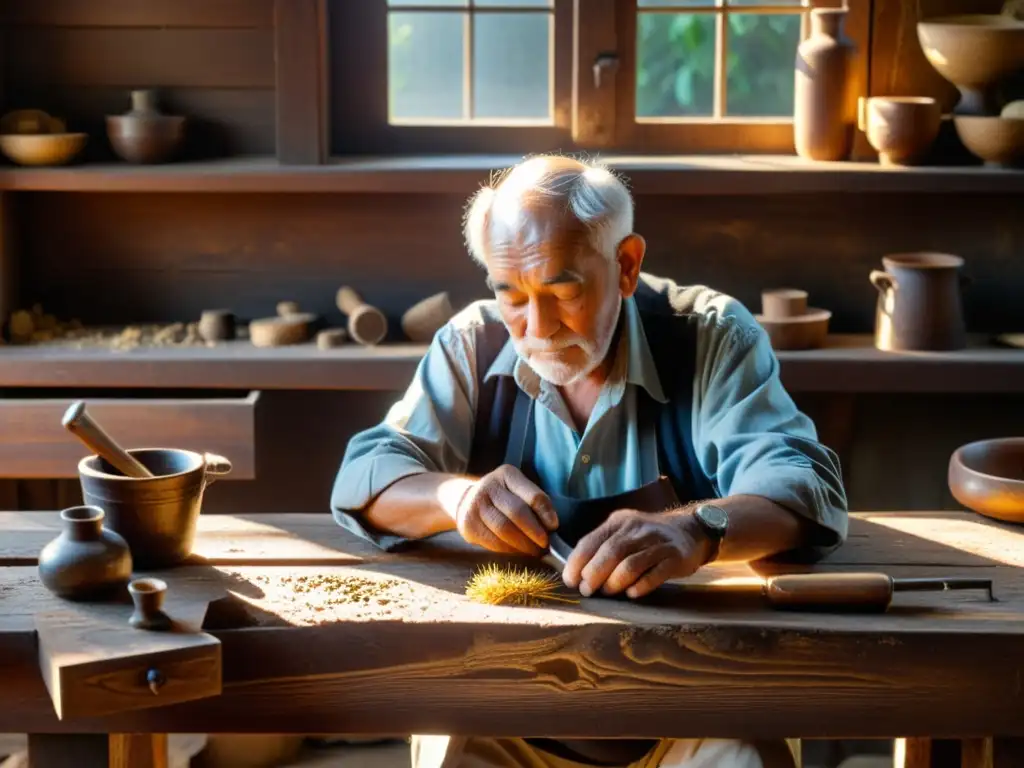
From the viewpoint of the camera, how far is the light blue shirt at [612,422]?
2676 millimetres

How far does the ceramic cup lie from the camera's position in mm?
4066

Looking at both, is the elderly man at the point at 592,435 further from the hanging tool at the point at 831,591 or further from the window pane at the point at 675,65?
the window pane at the point at 675,65

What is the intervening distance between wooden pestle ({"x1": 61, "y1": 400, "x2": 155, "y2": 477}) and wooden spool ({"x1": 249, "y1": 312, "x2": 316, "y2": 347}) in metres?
1.81

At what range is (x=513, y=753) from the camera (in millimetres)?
2568

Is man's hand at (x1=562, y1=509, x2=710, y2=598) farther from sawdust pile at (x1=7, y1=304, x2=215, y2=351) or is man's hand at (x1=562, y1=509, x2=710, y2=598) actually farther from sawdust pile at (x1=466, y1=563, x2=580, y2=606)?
sawdust pile at (x1=7, y1=304, x2=215, y2=351)

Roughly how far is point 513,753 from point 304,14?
2.37m

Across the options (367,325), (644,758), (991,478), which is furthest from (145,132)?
(991,478)

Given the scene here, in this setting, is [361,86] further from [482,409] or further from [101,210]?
[482,409]

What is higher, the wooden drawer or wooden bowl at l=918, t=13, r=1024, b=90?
wooden bowl at l=918, t=13, r=1024, b=90

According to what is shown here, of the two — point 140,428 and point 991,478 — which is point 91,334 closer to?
point 140,428

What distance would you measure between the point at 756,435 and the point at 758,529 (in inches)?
11.2

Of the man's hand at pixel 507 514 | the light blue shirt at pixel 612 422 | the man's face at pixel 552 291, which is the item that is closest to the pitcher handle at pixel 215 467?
the light blue shirt at pixel 612 422

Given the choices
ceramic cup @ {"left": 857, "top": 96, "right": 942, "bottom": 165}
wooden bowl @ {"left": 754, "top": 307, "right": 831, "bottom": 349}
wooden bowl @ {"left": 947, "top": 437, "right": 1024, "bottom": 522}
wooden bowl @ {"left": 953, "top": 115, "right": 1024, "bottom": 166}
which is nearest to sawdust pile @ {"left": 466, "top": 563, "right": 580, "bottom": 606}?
wooden bowl @ {"left": 947, "top": 437, "right": 1024, "bottom": 522}

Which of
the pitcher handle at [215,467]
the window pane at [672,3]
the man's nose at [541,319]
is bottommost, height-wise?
the pitcher handle at [215,467]
